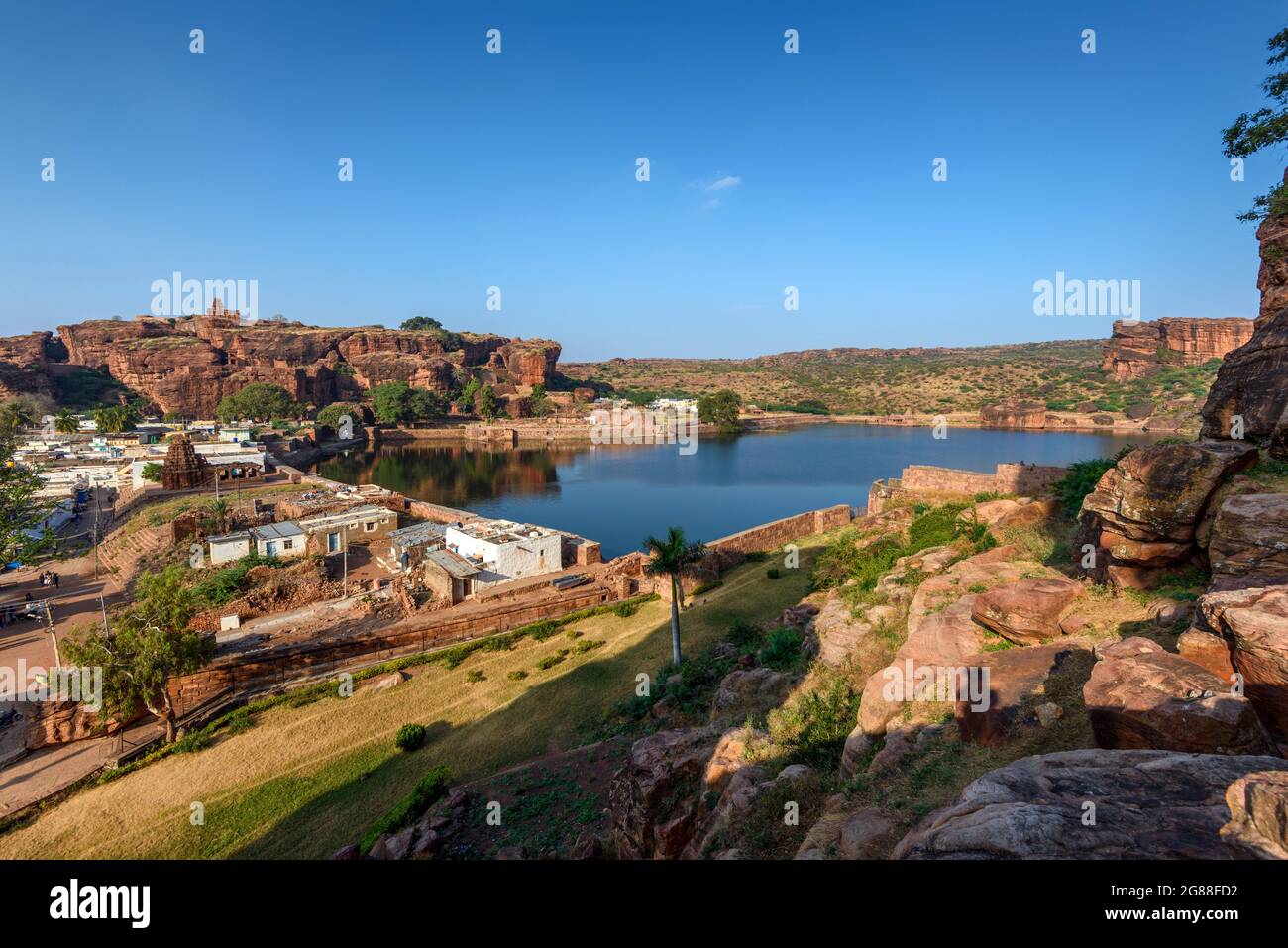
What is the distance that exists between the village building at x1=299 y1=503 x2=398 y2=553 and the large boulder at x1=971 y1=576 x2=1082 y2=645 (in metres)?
30.7

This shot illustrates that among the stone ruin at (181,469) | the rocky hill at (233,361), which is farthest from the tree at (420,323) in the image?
the stone ruin at (181,469)

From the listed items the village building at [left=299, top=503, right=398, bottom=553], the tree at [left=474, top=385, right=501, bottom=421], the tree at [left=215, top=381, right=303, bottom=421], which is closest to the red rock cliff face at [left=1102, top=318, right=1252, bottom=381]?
the tree at [left=474, top=385, right=501, bottom=421]

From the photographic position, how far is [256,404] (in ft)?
298

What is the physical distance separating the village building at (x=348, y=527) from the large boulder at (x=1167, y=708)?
33090mm

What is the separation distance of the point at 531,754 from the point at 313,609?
49.8 ft

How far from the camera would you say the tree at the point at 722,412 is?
10712cm

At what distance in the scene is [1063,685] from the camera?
824cm

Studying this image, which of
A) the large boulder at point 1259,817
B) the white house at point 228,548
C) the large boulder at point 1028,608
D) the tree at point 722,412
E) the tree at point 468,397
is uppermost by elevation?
the tree at point 468,397

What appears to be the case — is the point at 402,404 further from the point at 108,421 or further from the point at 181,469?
the point at 181,469

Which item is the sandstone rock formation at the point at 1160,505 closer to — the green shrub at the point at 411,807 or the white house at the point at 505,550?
the green shrub at the point at 411,807

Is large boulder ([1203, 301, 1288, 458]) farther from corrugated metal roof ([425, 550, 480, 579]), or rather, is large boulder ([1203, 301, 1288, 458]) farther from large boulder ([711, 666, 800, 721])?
corrugated metal roof ([425, 550, 480, 579])

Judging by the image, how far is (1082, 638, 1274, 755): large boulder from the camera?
538 cm

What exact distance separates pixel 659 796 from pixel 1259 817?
324 inches
